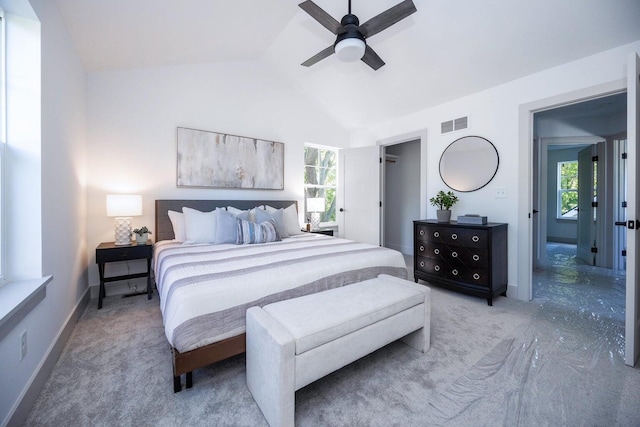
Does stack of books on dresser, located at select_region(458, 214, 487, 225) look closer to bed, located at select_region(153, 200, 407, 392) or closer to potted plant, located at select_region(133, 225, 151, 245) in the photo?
bed, located at select_region(153, 200, 407, 392)

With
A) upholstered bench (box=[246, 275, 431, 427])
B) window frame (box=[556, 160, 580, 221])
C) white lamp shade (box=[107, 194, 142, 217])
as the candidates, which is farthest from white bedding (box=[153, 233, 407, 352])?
window frame (box=[556, 160, 580, 221])

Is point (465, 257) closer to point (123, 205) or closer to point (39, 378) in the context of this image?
point (39, 378)

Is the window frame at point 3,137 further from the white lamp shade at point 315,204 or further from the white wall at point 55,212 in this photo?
the white lamp shade at point 315,204

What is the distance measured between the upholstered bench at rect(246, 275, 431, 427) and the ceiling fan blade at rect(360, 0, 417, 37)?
→ 2.06 metres

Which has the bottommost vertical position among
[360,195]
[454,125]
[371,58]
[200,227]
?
[200,227]

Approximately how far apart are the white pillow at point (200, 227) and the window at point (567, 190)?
28.9 ft

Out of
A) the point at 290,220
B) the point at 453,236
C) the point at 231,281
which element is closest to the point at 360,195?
the point at 290,220

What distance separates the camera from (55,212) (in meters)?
1.97

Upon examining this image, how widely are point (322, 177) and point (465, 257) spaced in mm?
2815

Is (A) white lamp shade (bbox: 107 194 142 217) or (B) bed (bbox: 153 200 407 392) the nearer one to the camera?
(B) bed (bbox: 153 200 407 392)

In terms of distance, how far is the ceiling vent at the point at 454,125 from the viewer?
3.48 m

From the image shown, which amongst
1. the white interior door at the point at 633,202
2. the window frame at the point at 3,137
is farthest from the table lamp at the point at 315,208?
the white interior door at the point at 633,202

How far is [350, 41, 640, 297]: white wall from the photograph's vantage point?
252 cm

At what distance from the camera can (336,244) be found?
2.80m
